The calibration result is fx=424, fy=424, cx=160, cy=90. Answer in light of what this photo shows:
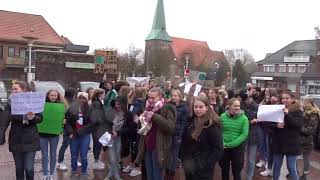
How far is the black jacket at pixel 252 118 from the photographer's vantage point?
295 inches

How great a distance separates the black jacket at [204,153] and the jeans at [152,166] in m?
1.10

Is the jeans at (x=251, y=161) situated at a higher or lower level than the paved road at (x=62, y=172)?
higher

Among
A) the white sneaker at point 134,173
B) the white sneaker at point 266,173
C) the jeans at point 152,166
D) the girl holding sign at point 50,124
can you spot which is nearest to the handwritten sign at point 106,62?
the white sneaker at point 134,173

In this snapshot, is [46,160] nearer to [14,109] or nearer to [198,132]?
[14,109]

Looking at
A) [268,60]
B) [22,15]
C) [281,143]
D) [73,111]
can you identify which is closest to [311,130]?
[281,143]

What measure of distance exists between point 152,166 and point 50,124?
2.02 meters

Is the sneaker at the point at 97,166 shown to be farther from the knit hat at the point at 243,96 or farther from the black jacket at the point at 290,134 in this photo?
the black jacket at the point at 290,134

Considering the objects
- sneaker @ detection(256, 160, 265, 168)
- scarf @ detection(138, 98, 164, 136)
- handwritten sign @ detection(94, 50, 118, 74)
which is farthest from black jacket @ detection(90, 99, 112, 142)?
handwritten sign @ detection(94, 50, 118, 74)

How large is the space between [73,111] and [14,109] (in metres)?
1.41

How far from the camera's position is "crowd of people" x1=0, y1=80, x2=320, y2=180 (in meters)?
5.04

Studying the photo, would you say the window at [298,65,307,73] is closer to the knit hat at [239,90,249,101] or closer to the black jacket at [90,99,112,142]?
the knit hat at [239,90,249,101]

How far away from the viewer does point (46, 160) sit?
23.5 feet

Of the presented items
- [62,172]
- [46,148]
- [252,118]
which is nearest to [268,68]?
[252,118]

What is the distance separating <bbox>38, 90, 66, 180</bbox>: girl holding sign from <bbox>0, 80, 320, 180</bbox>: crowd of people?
2 cm
